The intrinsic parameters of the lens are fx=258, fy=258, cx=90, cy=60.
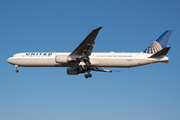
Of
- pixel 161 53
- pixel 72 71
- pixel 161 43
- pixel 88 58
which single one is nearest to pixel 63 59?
pixel 88 58

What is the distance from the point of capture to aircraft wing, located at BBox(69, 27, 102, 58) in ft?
121

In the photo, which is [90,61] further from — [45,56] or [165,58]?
[165,58]

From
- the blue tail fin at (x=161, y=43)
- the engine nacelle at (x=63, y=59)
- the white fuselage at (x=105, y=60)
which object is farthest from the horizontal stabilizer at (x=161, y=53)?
the engine nacelle at (x=63, y=59)

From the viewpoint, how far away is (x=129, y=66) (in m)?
44.2

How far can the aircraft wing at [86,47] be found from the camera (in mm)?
36969

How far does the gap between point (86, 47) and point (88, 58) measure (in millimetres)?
3328

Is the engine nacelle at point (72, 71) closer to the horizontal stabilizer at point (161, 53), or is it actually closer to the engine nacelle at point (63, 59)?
the engine nacelle at point (63, 59)

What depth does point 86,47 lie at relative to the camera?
133 ft

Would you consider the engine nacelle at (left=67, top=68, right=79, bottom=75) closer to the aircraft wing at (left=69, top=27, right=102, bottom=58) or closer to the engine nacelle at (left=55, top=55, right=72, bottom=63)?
the engine nacelle at (left=55, top=55, right=72, bottom=63)

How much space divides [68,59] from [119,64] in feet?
28.6

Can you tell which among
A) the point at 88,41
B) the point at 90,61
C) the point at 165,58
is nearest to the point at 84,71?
the point at 90,61

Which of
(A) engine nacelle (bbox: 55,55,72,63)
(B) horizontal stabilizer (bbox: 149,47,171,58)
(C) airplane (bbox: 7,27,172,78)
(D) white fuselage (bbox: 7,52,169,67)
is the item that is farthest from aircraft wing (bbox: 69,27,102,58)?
(B) horizontal stabilizer (bbox: 149,47,171,58)

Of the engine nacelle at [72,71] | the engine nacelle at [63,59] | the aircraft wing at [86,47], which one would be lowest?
the engine nacelle at [72,71]

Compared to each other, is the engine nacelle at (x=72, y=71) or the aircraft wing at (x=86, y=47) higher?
the aircraft wing at (x=86, y=47)
